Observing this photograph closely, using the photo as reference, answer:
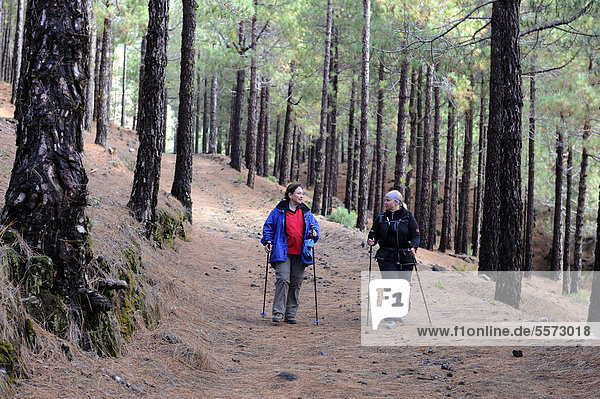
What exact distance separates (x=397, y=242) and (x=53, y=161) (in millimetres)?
4708

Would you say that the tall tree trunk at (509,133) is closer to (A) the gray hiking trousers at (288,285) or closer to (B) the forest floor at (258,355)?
(B) the forest floor at (258,355)

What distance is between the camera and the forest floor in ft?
14.4

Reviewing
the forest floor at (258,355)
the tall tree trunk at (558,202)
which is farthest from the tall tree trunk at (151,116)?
the tall tree trunk at (558,202)

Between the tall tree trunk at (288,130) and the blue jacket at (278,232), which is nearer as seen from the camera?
the blue jacket at (278,232)

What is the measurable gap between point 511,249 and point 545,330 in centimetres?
233

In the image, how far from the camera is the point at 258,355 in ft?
20.0

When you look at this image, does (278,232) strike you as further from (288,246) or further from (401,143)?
(401,143)

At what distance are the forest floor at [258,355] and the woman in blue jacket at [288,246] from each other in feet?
1.12

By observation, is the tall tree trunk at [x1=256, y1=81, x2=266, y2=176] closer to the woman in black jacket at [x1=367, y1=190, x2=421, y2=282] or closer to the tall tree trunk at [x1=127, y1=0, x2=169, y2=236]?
the tall tree trunk at [x1=127, y1=0, x2=169, y2=236]

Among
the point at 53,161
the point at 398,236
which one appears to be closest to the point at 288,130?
the point at 398,236

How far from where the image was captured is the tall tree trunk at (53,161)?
14.1ft

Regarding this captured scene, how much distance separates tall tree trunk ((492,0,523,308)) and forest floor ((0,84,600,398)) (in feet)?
3.30

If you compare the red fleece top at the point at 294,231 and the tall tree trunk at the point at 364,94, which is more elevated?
the tall tree trunk at the point at 364,94

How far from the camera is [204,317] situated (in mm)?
7297
